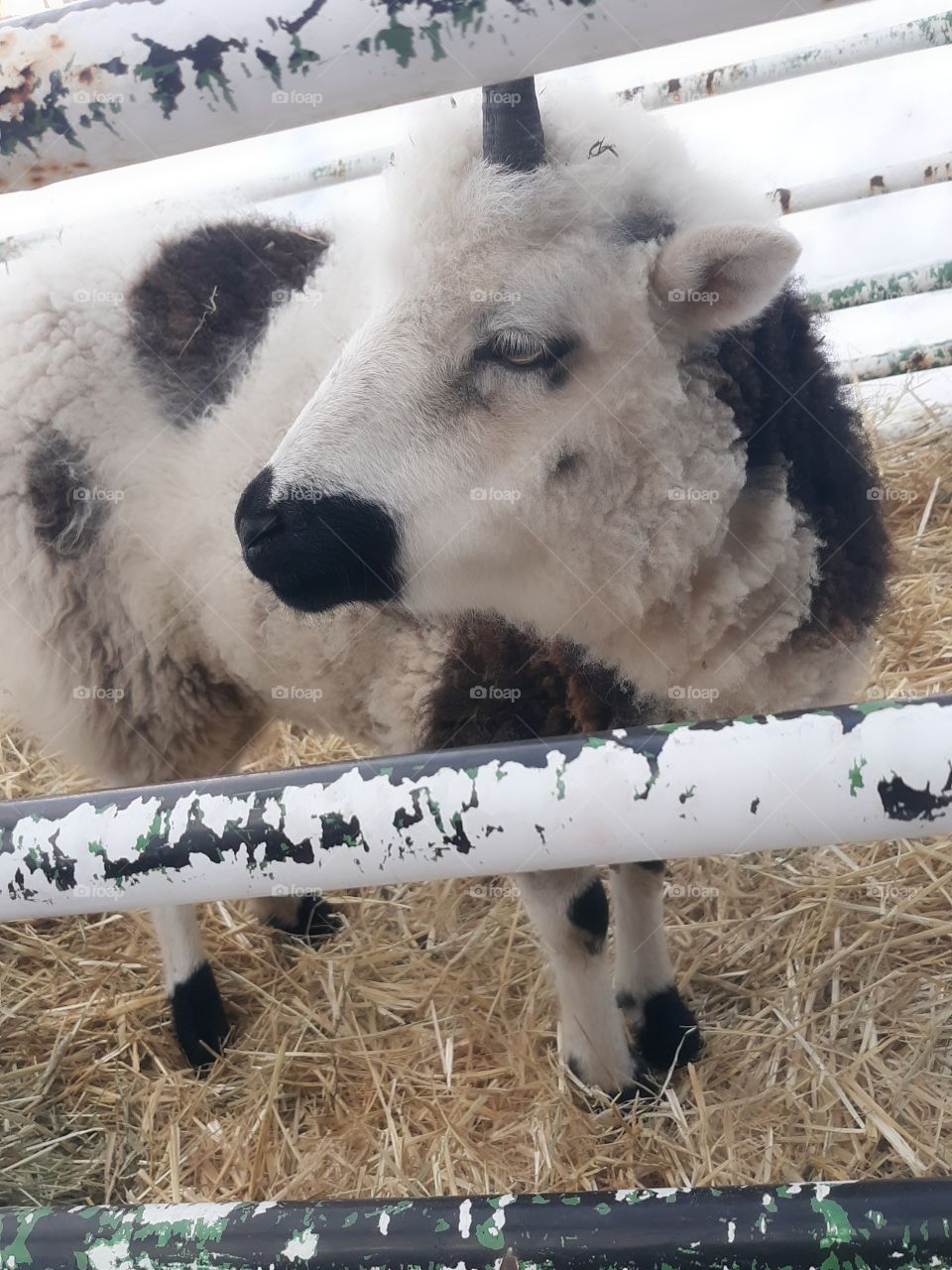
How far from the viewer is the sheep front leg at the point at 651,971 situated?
2.26 meters

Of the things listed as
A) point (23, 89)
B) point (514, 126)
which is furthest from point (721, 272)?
point (23, 89)

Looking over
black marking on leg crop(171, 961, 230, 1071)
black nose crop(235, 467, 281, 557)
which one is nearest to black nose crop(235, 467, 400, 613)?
black nose crop(235, 467, 281, 557)

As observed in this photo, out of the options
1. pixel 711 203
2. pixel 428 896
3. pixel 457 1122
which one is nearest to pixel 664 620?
pixel 711 203

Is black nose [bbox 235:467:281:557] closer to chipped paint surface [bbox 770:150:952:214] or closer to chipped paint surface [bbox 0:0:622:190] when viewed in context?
chipped paint surface [bbox 0:0:622:190]

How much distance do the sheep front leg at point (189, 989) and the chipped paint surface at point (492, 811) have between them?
68.4 inches

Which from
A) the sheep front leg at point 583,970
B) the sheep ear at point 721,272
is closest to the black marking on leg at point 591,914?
the sheep front leg at point 583,970

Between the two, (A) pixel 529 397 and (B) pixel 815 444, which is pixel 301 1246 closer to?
(A) pixel 529 397

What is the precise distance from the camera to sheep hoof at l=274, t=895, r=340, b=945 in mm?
2857

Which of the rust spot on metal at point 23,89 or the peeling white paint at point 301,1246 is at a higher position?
the rust spot on metal at point 23,89

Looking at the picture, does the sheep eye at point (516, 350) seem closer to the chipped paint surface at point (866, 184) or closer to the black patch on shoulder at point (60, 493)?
the black patch on shoulder at point (60, 493)

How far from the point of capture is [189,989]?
2551mm

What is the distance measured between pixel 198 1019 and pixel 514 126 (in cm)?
210

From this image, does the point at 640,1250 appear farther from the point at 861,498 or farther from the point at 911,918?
the point at 911,918

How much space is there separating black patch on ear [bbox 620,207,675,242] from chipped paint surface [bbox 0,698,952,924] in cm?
116
